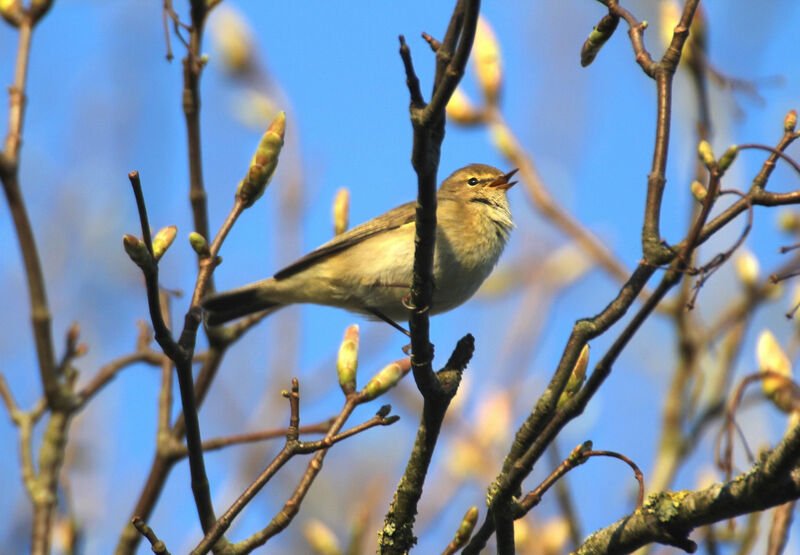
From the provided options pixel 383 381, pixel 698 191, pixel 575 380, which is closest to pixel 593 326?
pixel 575 380

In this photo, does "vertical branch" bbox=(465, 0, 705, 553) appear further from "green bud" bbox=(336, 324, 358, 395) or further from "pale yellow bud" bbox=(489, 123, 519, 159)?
"pale yellow bud" bbox=(489, 123, 519, 159)

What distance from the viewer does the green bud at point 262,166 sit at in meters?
2.83

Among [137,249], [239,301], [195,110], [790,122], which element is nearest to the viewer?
[137,249]

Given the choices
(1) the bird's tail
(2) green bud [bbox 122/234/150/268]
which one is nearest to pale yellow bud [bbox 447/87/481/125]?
(1) the bird's tail

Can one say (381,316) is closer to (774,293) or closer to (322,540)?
(322,540)

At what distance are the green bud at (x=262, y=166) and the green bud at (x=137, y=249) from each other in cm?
64

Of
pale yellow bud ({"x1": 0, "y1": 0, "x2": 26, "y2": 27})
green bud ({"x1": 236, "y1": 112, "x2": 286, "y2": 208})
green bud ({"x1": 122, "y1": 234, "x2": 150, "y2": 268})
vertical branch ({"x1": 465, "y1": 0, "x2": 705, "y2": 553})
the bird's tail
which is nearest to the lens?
green bud ({"x1": 122, "y1": 234, "x2": 150, "y2": 268})

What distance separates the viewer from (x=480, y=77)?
502 cm

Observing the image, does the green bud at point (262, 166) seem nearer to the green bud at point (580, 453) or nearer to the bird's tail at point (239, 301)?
the green bud at point (580, 453)

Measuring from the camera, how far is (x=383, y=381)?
2.89 meters

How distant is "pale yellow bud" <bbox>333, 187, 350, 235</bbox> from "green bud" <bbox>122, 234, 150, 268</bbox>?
188 centimetres

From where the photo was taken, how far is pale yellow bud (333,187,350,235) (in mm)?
4109

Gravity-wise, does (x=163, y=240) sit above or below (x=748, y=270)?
below

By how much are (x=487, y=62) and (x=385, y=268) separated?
4.39 feet
